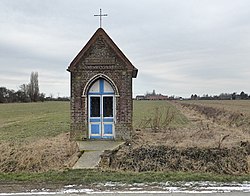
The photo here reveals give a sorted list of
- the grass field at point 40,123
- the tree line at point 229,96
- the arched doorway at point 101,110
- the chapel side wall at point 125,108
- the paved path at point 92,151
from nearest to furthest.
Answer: the paved path at point 92,151 < the chapel side wall at point 125,108 < the arched doorway at point 101,110 < the grass field at point 40,123 < the tree line at point 229,96

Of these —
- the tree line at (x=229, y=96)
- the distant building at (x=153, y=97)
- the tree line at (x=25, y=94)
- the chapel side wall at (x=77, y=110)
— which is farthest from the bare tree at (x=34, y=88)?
the chapel side wall at (x=77, y=110)

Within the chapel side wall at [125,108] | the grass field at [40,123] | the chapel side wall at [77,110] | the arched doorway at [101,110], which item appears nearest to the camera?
the chapel side wall at [125,108]

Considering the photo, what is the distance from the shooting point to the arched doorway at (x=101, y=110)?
613 inches

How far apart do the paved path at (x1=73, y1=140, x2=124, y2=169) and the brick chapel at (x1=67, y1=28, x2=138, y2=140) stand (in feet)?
3.34

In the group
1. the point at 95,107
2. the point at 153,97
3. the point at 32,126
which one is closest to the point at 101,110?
the point at 95,107

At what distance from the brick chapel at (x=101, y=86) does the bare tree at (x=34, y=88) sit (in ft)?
383

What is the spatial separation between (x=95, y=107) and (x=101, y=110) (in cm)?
36

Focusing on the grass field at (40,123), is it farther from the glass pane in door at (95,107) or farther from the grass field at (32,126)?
the glass pane in door at (95,107)

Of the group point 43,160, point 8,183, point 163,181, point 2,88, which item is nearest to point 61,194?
point 8,183

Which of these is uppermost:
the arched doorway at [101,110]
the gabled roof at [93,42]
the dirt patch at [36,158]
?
the gabled roof at [93,42]

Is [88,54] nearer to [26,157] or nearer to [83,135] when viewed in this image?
[83,135]

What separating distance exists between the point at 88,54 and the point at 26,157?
681cm

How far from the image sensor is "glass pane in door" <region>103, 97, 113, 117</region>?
1561 cm

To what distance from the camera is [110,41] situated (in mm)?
15289
